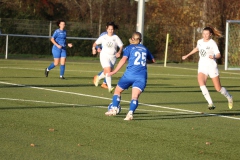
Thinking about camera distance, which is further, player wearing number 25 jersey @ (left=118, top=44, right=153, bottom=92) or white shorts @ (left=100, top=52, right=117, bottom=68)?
white shorts @ (left=100, top=52, right=117, bottom=68)

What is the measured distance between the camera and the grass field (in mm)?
9820

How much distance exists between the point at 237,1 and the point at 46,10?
12.9 metres

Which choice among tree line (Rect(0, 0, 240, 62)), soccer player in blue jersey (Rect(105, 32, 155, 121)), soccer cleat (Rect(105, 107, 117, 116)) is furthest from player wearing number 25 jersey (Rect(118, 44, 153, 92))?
tree line (Rect(0, 0, 240, 62))

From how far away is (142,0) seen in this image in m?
29.3

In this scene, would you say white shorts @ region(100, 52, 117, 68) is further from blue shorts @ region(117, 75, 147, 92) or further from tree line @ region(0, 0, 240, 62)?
tree line @ region(0, 0, 240, 62)

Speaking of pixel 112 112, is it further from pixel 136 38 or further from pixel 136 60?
pixel 136 38

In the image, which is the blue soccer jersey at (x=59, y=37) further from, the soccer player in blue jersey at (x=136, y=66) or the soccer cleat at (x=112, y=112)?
the soccer player in blue jersey at (x=136, y=66)

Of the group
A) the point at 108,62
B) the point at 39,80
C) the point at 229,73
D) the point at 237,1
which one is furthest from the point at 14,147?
the point at 237,1

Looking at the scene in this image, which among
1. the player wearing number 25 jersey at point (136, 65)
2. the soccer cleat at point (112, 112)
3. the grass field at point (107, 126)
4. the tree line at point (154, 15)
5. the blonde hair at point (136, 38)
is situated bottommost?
the grass field at point (107, 126)

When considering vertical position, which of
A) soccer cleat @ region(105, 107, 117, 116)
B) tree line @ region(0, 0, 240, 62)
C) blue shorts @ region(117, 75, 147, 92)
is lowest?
soccer cleat @ region(105, 107, 117, 116)

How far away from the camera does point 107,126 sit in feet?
40.7

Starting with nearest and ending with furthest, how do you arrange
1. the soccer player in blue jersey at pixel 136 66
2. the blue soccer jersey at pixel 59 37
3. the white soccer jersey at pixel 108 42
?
the soccer player in blue jersey at pixel 136 66, the white soccer jersey at pixel 108 42, the blue soccer jersey at pixel 59 37

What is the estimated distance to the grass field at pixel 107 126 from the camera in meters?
9.82

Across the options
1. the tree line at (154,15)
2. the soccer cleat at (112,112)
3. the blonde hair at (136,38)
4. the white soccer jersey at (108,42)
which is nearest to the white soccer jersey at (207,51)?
the blonde hair at (136,38)
